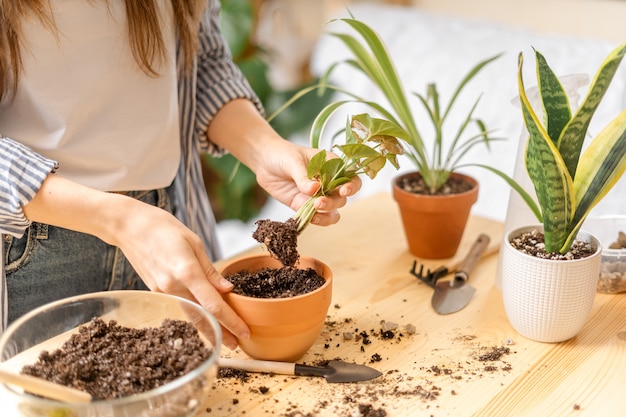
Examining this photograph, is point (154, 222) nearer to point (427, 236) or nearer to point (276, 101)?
point (427, 236)

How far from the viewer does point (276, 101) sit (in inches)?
114

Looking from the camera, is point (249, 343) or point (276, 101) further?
point (276, 101)

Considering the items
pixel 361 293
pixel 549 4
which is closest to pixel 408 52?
pixel 549 4

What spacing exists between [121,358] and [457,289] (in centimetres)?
65

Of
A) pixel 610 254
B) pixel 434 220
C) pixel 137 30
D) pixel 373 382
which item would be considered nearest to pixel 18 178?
pixel 137 30

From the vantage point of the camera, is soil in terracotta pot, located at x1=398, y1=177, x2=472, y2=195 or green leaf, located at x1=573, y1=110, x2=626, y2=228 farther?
soil in terracotta pot, located at x1=398, y1=177, x2=472, y2=195

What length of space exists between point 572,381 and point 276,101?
208cm

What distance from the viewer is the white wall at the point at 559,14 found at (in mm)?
2359

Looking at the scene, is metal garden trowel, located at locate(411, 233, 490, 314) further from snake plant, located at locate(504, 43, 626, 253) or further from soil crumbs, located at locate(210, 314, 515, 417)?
snake plant, located at locate(504, 43, 626, 253)

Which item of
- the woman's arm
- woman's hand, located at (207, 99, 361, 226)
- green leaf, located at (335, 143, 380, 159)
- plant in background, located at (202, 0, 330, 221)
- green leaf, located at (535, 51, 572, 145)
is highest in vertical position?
green leaf, located at (535, 51, 572, 145)

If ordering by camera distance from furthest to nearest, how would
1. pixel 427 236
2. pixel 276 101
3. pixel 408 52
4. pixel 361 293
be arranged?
pixel 276 101 < pixel 408 52 < pixel 427 236 < pixel 361 293

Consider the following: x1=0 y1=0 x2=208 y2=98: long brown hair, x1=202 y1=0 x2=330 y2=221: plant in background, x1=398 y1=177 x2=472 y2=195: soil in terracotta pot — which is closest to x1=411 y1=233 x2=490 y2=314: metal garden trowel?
x1=398 y1=177 x2=472 y2=195: soil in terracotta pot

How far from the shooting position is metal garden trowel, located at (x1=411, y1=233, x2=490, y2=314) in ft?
4.07

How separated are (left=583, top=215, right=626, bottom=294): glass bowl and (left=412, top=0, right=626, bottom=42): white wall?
1.29 meters
